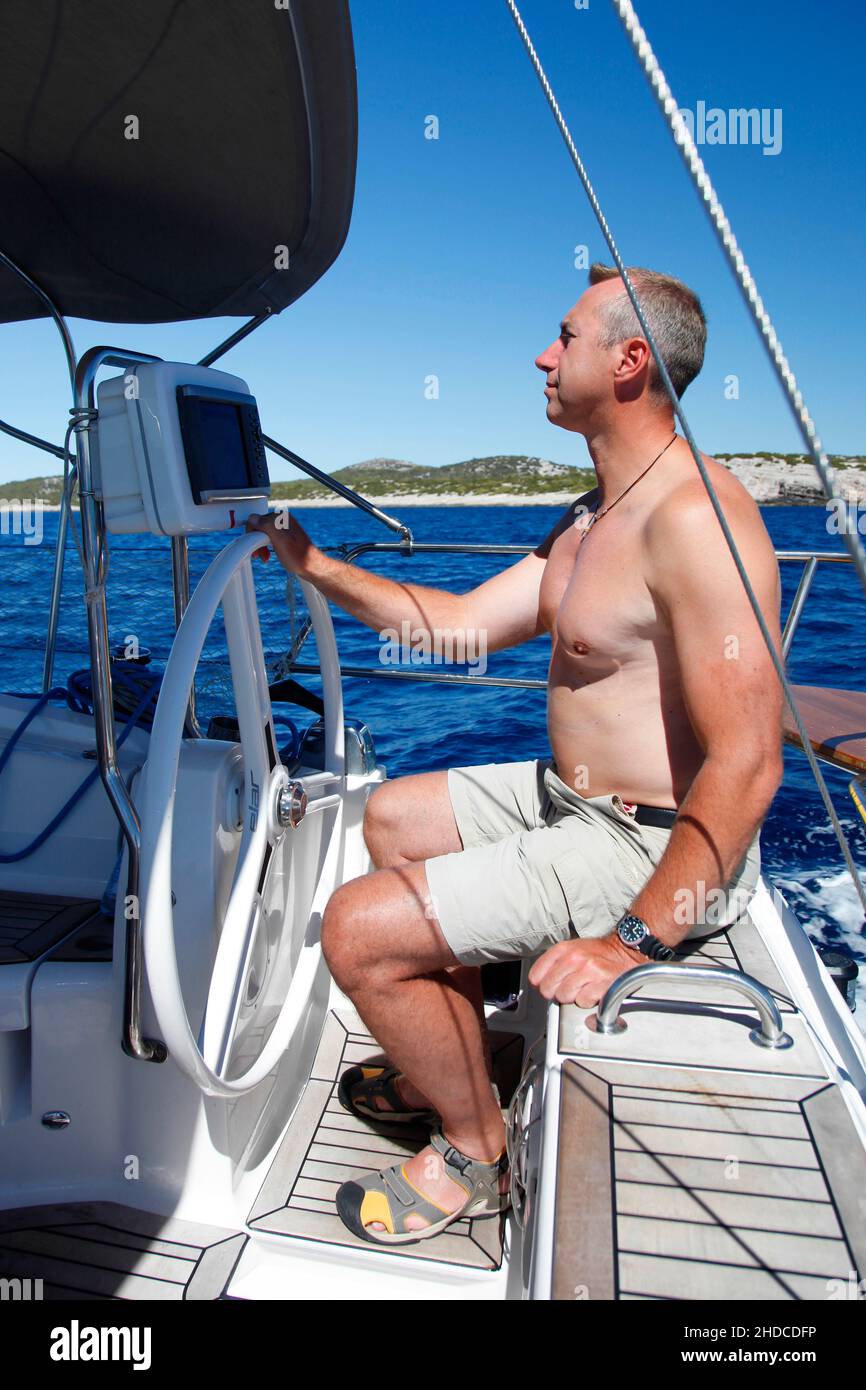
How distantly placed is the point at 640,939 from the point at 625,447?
91cm

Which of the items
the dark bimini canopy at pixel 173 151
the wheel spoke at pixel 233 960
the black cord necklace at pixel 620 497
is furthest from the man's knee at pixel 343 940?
the dark bimini canopy at pixel 173 151

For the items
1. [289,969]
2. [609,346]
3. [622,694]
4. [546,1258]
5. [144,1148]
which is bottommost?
[144,1148]

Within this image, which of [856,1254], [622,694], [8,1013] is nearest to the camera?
[856,1254]

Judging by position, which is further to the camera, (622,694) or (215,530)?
(622,694)

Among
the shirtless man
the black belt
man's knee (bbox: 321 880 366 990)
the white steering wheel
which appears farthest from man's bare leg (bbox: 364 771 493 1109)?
the black belt

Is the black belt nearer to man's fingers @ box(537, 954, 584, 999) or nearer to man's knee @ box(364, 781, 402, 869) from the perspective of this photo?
man's fingers @ box(537, 954, 584, 999)

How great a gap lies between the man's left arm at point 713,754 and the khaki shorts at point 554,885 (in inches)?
3.7

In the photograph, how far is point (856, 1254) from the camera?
1.00 metres

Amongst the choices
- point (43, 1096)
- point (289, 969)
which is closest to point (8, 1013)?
point (43, 1096)

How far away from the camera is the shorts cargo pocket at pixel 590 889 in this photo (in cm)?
159

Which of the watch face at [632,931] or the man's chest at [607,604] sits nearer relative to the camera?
the watch face at [632,931]

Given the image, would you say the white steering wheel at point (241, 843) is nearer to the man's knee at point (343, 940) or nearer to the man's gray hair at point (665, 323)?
the man's knee at point (343, 940)
